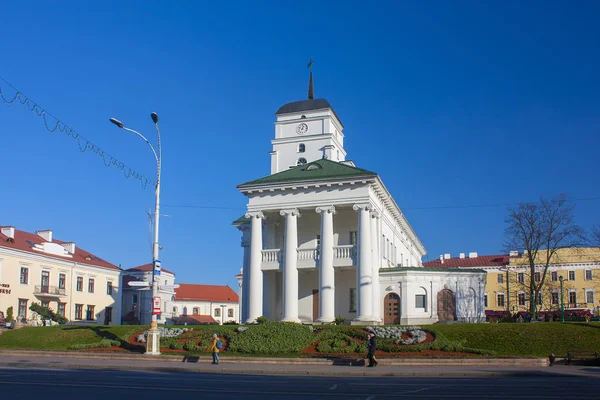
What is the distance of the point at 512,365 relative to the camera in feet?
83.5

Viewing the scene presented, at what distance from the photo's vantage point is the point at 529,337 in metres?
31.4

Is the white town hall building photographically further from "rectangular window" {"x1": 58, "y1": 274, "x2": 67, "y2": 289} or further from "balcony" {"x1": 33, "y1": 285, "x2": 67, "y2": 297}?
"rectangular window" {"x1": 58, "y1": 274, "x2": 67, "y2": 289}

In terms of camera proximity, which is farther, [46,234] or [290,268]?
[46,234]

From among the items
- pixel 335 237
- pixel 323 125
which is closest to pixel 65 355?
pixel 335 237

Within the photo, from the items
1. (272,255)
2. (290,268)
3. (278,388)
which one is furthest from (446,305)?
(278,388)

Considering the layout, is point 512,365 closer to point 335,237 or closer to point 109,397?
point 109,397

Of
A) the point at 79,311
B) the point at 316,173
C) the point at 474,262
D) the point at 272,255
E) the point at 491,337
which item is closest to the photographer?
the point at 491,337

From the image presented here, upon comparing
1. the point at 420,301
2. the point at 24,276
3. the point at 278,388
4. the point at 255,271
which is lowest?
the point at 278,388

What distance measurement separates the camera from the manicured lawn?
30.3 meters

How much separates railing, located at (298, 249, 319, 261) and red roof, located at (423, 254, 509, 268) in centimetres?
5105

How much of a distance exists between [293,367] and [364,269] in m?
15.7

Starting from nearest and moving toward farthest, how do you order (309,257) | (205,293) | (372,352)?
(372,352)
(309,257)
(205,293)

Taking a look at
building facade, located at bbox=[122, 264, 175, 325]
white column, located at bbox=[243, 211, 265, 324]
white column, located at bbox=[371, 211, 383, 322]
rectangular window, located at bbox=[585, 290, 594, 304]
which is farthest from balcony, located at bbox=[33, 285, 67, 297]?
rectangular window, located at bbox=[585, 290, 594, 304]

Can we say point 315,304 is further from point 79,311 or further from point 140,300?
point 140,300
